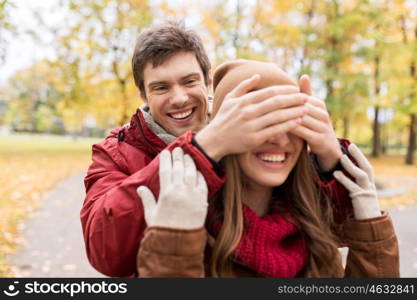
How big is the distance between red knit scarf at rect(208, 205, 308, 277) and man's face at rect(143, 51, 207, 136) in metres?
0.75

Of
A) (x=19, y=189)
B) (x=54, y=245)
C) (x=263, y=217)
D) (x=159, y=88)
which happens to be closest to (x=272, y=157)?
(x=263, y=217)

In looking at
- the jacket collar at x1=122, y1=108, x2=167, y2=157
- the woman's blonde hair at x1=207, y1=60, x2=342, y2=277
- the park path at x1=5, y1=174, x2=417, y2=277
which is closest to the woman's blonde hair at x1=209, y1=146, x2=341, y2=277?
the woman's blonde hair at x1=207, y1=60, x2=342, y2=277

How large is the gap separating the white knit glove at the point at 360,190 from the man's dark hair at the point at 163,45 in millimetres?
994

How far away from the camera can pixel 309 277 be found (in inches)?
59.4

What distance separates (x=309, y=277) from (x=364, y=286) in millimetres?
232

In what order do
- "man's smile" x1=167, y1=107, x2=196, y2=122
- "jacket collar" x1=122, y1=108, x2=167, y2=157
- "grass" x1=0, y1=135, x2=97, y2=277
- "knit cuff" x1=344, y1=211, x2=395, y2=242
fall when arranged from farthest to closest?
"grass" x1=0, y1=135, x2=97, y2=277
"man's smile" x1=167, y1=107, x2=196, y2=122
"jacket collar" x1=122, y1=108, x2=167, y2=157
"knit cuff" x1=344, y1=211, x2=395, y2=242

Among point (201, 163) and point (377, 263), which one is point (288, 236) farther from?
point (201, 163)

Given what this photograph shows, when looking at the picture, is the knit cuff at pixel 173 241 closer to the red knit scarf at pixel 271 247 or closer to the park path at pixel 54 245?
the red knit scarf at pixel 271 247

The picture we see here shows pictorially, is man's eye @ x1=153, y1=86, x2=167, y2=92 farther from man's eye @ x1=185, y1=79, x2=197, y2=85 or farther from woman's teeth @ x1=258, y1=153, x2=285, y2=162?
woman's teeth @ x1=258, y1=153, x2=285, y2=162

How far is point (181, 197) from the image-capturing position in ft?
4.07

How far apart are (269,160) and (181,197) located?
41 centimetres

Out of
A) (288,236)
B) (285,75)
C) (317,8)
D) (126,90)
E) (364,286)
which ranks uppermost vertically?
(317,8)

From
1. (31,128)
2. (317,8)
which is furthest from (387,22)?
(31,128)

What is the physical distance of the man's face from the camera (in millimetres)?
1974
